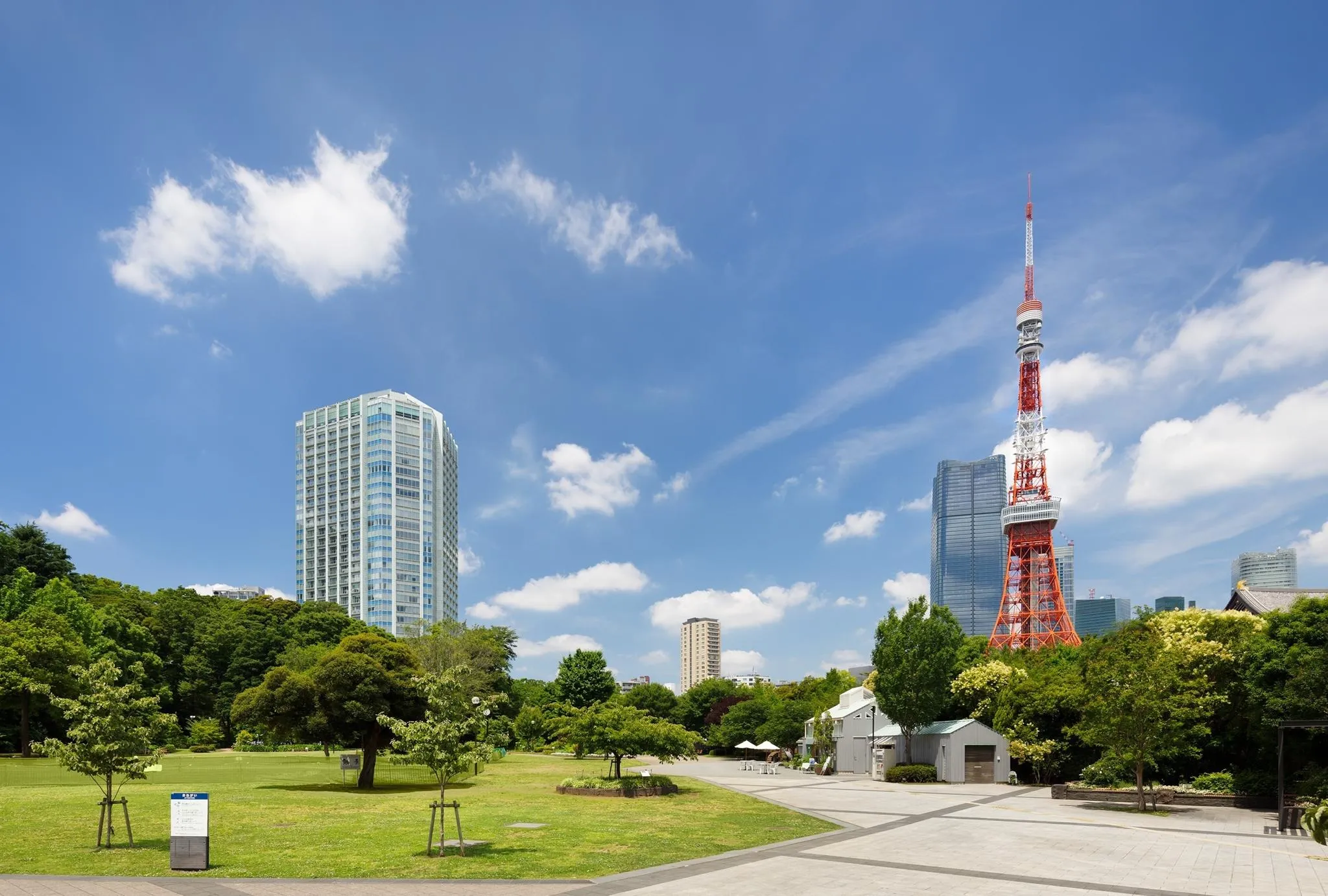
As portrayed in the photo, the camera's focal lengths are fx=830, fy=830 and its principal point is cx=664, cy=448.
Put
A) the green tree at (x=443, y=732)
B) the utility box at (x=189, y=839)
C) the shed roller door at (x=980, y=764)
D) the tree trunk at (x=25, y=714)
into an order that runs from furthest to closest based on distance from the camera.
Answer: the tree trunk at (x=25, y=714)
the shed roller door at (x=980, y=764)
the green tree at (x=443, y=732)
the utility box at (x=189, y=839)

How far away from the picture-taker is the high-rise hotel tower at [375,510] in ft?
569

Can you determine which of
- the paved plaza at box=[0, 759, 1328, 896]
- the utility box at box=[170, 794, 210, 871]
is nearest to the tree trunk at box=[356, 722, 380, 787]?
the paved plaza at box=[0, 759, 1328, 896]

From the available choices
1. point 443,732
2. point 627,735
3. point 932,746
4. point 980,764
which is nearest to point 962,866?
point 443,732

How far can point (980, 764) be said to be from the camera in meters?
43.3

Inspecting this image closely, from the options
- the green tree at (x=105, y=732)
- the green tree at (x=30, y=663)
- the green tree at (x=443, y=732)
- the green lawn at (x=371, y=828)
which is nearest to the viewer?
the green lawn at (x=371, y=828)

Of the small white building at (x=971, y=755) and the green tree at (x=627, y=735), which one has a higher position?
the green tree at (x=627, y=735)

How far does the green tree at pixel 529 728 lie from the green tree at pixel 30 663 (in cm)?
3420

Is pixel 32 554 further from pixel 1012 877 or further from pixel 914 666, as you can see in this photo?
pixel 1012 877

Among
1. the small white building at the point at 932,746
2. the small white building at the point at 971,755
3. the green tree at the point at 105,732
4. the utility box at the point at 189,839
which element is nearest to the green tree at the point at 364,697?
the green tree at the point at 105,732

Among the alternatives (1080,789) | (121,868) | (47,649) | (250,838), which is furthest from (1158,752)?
(47,649)

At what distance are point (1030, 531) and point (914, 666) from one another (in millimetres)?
51004

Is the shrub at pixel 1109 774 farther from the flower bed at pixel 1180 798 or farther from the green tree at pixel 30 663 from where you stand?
the green tree at pixel 30 663

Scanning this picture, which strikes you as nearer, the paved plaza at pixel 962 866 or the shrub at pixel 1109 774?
the paved plaza at pixel 962 866

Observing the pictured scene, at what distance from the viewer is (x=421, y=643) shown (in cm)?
6450
